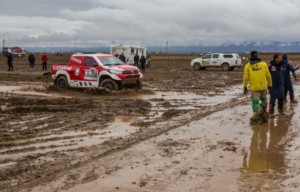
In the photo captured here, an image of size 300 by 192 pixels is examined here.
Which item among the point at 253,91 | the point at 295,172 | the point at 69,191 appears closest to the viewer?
the point at 69,191

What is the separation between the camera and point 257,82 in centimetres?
1098

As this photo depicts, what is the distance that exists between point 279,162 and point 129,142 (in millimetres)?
2931

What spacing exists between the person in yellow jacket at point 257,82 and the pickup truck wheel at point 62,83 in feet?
35.3

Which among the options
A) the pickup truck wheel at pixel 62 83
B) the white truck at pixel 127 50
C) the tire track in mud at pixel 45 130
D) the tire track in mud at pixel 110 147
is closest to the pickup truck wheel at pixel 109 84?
the pickup truck wheel at pixel 62 83

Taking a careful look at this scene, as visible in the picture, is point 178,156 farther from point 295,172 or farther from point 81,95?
point 81,95

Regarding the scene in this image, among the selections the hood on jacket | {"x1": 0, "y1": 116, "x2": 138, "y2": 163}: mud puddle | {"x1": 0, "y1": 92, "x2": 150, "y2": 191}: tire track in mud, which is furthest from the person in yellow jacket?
{"x1": 0, "y1": 92, "x2": 150, "y2": 191}: tire track in mud

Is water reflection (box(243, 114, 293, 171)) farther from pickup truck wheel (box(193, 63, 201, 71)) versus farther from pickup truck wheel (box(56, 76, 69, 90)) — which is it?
pickup truck wheel (box(193, 63, 201, 71))

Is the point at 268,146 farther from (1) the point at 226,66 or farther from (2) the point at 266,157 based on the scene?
(1) the point at 226,66

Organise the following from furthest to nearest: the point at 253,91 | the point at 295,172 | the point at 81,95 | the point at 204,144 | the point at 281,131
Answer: the point at 81,95 < the point at 253,91 < the point at 281,131 < the point at 204,144 < the point at 295,172

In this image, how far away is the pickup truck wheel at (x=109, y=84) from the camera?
18719mm

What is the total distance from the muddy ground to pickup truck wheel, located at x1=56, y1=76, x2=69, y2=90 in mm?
5186

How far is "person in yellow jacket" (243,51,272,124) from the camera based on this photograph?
11.0m

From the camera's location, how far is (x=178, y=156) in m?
7.75

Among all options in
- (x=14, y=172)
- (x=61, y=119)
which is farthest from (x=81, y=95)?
(x=14, y=172)
